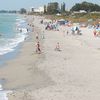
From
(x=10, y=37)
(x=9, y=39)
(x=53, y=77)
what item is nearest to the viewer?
(x=53, y=77)

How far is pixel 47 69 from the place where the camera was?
1886cm

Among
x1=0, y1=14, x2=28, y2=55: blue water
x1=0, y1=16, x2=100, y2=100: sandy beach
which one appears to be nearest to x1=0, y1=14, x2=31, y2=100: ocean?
x1=0, y1=14, x2=28, y2=55: blue water

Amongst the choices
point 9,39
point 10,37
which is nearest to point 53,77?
point 9,39

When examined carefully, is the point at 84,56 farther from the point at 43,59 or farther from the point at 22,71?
the point at 22,71

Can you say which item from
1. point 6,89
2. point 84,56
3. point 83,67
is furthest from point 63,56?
point 6,89

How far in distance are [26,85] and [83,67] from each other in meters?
4.88

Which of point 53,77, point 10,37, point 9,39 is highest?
point 53,77

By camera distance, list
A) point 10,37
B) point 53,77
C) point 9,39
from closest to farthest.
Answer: point 53,77
point 9,39
point 10,37

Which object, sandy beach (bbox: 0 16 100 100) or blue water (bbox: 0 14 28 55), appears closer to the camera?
sandy beach (bbox: 0 16 100 100)

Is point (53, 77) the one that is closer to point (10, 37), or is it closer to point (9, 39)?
point (9, 39)

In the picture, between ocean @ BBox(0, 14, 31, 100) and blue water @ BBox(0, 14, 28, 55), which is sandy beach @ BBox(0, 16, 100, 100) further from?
blue water @ BBox(0, 14, 28, 55)

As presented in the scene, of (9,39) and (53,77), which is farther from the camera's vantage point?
(9,39)

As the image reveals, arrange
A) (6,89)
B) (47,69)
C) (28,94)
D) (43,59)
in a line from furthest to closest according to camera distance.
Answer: (43,59)
(47,69)
(6,89)
(28,94)

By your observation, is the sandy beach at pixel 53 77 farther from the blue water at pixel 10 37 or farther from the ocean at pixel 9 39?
the blue water at pixel 10 37
